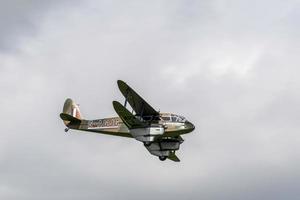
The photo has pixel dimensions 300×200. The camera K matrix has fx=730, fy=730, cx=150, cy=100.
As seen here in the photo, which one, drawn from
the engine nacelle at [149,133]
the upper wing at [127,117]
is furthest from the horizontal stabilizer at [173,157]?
the upper wing at [127,117]

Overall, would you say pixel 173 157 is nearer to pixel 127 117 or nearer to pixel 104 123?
pixel 104 123

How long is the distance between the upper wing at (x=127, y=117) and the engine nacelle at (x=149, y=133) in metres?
0.48

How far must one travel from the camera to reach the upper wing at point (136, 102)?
219ft

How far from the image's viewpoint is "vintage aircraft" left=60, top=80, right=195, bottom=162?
6806 cm

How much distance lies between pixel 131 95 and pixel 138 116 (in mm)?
3169

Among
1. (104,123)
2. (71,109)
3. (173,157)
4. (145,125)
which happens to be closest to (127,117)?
(145,125)

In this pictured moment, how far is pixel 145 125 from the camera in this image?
225 ft

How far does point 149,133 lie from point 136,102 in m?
3.26

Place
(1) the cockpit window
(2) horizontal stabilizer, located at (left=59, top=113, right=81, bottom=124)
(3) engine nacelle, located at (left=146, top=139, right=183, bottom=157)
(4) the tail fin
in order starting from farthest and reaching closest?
1. (4) the tail fin
2. (2) horizontal stabilizer, located at (left=59, top=113, right=81, bottom=124)
3. (3) engine nacelle, located at (left=146, top=139, right=183, bottom=157)
4. (1) the cockpit window

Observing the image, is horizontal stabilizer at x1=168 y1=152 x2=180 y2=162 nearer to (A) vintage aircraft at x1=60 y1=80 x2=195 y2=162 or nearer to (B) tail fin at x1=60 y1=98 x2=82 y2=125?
(A) vintage aircraft at x1=60 y1=80 x2=195 y2=162

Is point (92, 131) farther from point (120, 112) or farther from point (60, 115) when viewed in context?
point (120, 112)

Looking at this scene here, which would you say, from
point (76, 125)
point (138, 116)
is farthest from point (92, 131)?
point (138, 116)

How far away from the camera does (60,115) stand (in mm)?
74875

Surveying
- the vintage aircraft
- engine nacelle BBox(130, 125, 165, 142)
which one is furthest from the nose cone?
engine nacelle BBox(130, 125, 165, 142)
